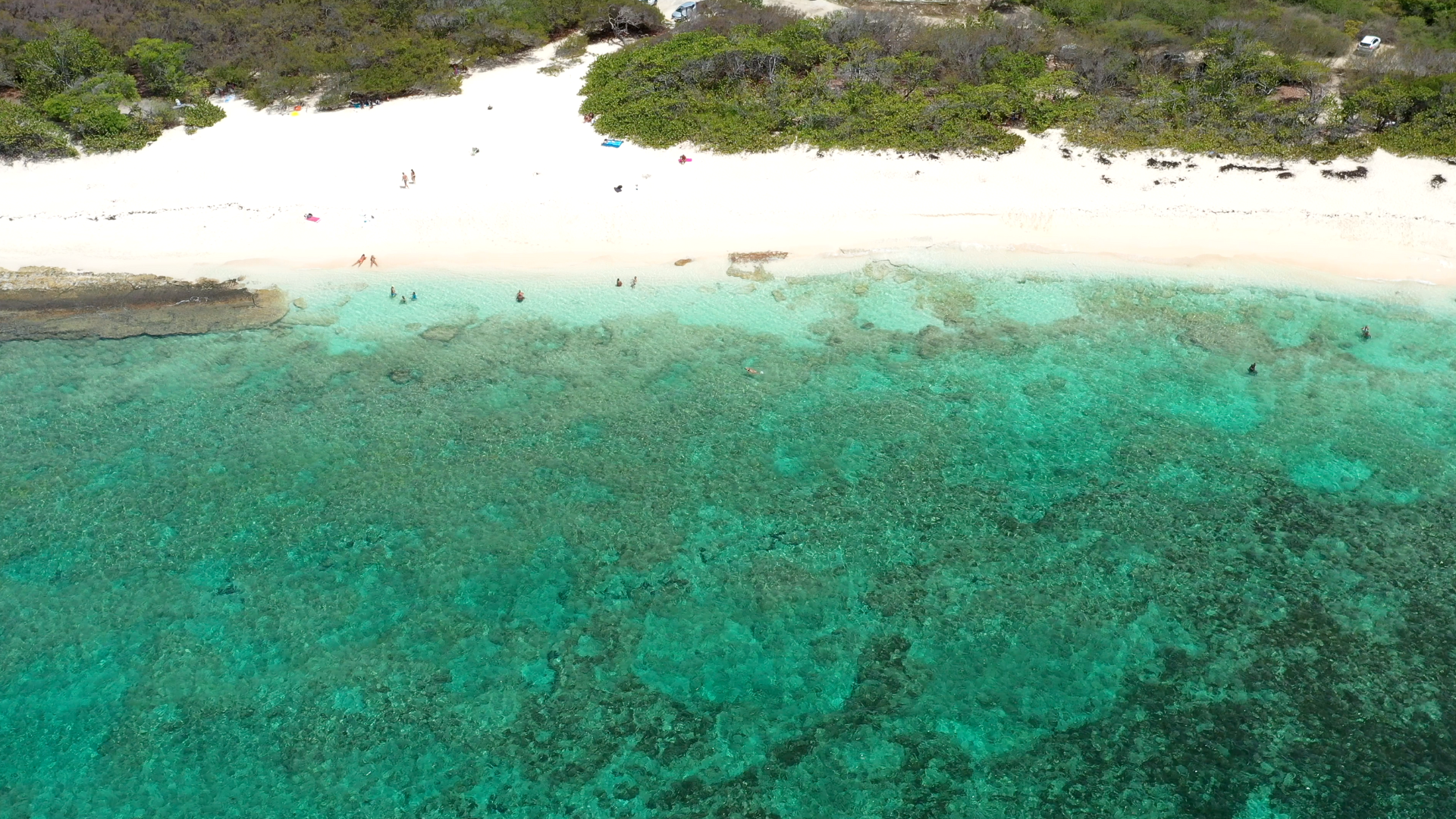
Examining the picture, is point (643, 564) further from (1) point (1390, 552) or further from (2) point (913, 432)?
(1) point (1390, 552)

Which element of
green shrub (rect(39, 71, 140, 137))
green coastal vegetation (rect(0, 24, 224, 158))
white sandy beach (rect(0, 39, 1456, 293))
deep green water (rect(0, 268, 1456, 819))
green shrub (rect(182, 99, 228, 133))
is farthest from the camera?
green shrub (rect(182, 99, 228, 133))

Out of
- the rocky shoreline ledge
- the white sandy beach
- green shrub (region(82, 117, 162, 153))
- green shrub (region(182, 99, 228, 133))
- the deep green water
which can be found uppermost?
green shrub (region(182, 99, 228, 133))

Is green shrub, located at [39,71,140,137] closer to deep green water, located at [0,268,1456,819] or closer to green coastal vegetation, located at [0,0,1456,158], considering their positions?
green coastal vegetation, located at [0,0,1456,158]

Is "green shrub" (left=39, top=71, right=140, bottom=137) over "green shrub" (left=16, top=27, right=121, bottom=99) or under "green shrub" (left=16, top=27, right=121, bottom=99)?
under

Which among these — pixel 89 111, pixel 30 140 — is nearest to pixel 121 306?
pixel 30 140

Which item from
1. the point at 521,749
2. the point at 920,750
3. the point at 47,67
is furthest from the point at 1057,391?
the point at 47,67

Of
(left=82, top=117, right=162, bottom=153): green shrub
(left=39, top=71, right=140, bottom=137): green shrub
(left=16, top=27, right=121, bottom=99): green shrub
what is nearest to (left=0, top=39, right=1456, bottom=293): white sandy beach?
(left=82, top=117, right=162, bottom=153): green shrub

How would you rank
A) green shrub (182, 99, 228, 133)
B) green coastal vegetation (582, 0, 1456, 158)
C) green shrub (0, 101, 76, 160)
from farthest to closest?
1. green shrub (182, 99, 228, 133)
2. green shrub (0, 101, 76, 160)
3. green coastal vegetation (582, 0, 1456, 158)

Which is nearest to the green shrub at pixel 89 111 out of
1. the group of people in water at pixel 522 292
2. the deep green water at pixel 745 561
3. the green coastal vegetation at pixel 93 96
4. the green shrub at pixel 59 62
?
the green coastal vegetation at pixel 93 96
